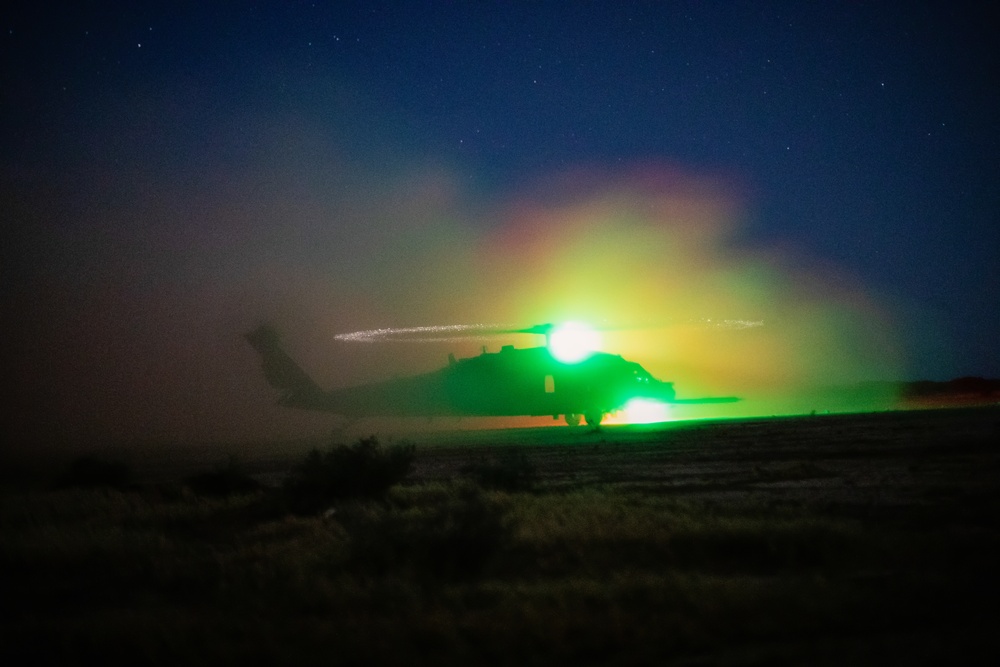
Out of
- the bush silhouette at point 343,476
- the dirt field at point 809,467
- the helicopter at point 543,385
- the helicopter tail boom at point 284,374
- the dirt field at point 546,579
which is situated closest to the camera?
the dirt field at point 546,579

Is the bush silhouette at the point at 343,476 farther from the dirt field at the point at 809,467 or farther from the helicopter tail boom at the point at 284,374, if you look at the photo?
the helicopter tail boom at the point at 284,374

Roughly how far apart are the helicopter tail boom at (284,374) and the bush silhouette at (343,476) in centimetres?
3467

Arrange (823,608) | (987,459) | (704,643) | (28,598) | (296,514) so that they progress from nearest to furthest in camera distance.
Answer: (704,643) < (823,608) < (28,598) < (296,514) < (987,459)

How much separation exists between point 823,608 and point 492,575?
3.82m

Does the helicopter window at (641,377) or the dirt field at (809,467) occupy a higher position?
the helicopter window at (641,377)

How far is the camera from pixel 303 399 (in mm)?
53312

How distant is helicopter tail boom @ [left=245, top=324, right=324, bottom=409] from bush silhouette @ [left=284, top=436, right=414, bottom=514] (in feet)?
114

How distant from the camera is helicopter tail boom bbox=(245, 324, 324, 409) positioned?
5384cm

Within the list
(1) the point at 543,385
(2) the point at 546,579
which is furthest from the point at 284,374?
(2) the point at 546,579

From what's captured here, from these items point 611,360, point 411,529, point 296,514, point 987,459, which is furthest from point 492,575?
point 611,360

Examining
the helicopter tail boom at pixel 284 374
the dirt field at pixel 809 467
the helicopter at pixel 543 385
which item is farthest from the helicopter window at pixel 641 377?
the helicopter tail boom at pixel 284 374

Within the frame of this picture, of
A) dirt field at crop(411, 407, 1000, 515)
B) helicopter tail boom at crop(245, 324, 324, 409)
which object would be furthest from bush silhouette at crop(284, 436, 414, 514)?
helicopter tail boom at crop(245, 324, 324, 409)

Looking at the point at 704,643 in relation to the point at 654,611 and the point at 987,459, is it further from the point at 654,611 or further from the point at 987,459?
the point at 987,459

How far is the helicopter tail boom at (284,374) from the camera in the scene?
53.8 meters
